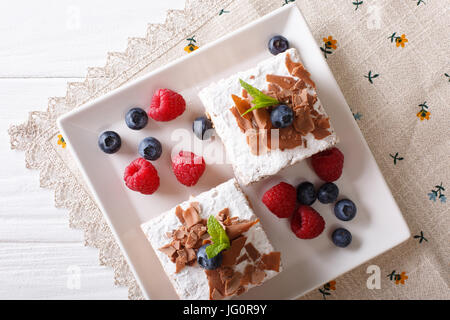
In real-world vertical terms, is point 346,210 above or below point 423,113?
below

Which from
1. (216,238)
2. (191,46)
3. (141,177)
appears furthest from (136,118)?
(216,238)

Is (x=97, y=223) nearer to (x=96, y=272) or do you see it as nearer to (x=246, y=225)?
(x=96, y=272)

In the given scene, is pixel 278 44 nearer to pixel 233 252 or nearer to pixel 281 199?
pixel 281 199

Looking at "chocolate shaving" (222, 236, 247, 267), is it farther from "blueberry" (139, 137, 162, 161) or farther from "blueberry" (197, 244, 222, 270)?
"blueberry" (139, 137, 162, 161)
